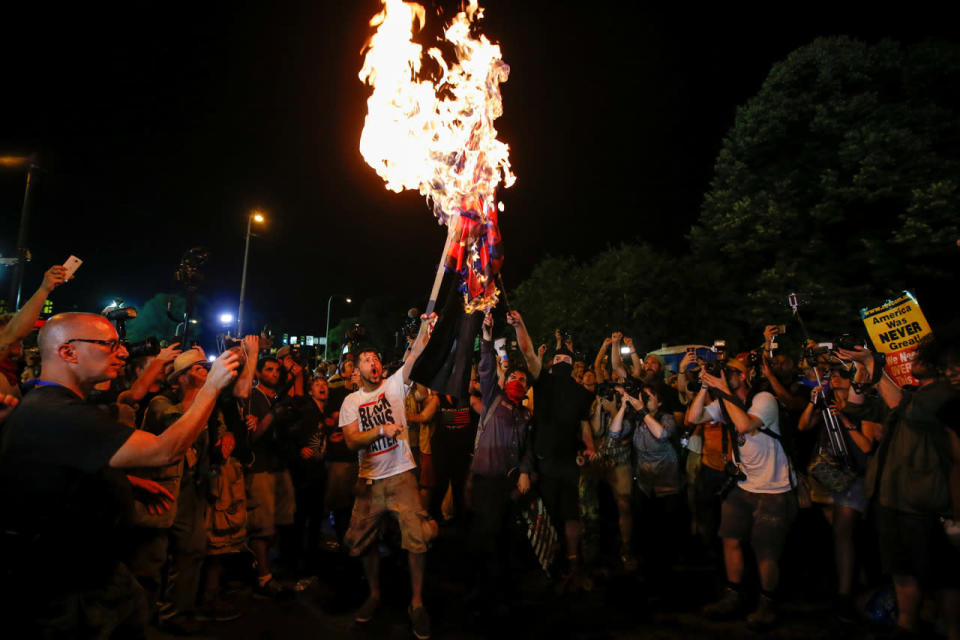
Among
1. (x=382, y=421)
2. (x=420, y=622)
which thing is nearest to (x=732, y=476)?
(x=420, y=622)

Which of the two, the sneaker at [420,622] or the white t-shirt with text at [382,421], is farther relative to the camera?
the white t-shirt with text at [382,421]

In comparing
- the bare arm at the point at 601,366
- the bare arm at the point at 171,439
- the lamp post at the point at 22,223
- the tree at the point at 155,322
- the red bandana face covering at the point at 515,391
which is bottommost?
the bare arm at the point at 171,439

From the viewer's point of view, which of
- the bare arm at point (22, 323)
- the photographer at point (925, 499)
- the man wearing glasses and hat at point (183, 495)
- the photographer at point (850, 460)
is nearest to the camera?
the bare arm at point (22, 323)

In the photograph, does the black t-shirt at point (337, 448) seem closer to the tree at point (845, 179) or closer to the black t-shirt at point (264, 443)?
the black t-shirt at point (264, 443)

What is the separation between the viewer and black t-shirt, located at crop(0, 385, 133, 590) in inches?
107

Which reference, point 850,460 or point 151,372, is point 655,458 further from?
point 151,372

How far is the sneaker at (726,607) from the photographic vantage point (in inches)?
215

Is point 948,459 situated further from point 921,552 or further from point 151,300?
point 151,300

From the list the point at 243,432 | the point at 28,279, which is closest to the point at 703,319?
the point at 243,432

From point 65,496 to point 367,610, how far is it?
3464 mm

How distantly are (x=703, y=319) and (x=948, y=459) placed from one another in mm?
24246

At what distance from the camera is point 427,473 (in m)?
8.85

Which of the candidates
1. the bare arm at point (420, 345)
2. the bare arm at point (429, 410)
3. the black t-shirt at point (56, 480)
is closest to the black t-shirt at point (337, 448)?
the bare arm at point (429, 410)

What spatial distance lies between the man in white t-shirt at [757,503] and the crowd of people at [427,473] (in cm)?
2
